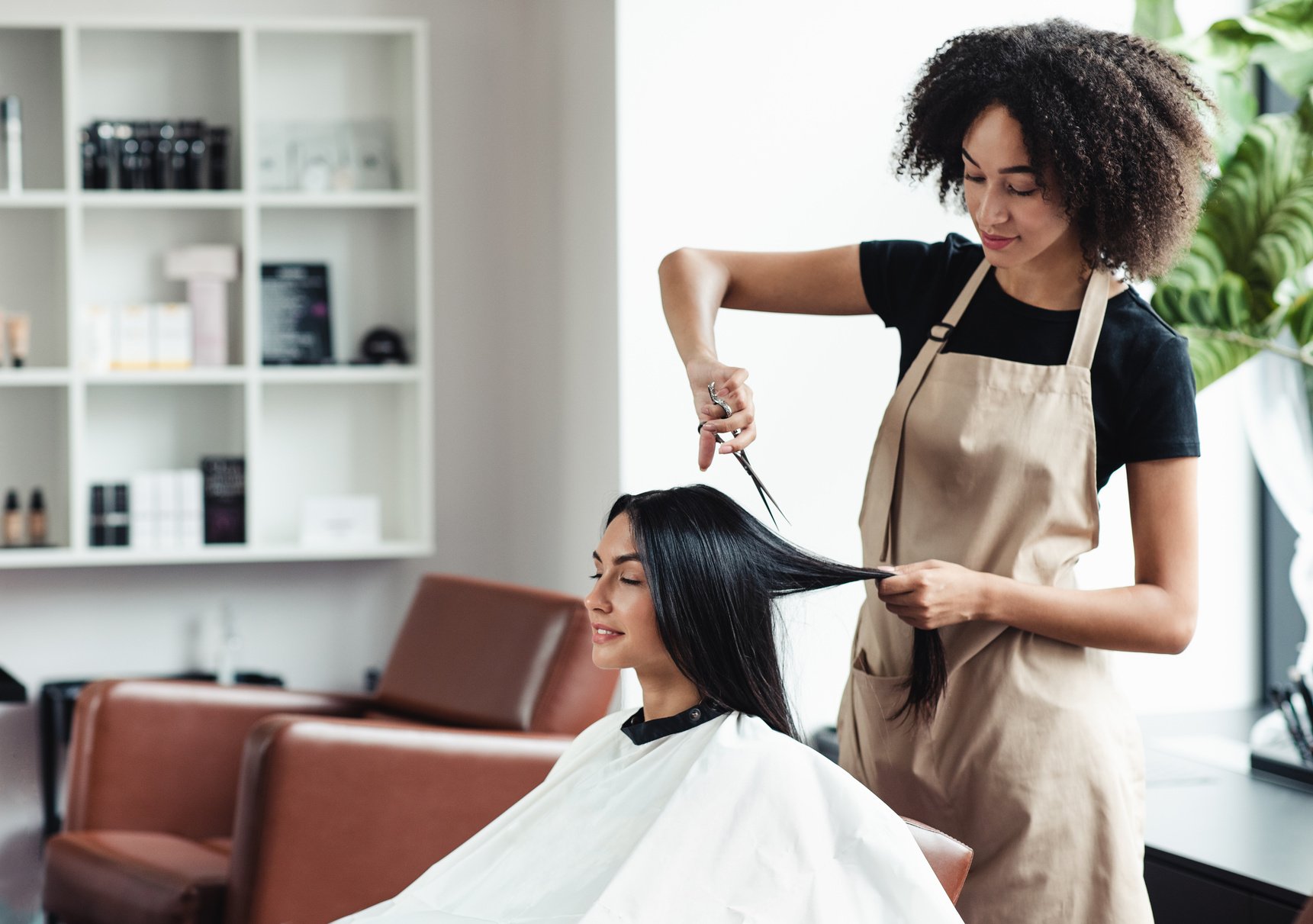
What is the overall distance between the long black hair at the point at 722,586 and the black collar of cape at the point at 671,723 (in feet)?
0.08

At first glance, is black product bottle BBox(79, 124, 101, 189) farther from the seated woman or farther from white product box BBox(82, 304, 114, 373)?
the seated woman

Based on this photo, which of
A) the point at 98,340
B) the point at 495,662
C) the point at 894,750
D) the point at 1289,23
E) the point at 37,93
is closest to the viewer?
the point at 894,750

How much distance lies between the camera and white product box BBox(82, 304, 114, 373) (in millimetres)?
3201

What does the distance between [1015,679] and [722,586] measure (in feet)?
1.14

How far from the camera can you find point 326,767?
2.23m

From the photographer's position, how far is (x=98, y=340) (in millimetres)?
3209

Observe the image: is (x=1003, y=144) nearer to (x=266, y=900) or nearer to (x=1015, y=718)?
(x=1015, y=718)

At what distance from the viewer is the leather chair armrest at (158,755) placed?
2.69 metres

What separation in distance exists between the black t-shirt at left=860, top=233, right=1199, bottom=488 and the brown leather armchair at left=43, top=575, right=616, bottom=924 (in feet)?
3.69

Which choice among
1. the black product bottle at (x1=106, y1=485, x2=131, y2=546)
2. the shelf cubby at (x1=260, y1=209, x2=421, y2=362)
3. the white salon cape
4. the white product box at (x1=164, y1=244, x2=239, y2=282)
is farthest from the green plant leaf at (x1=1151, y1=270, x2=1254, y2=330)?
the black product bottle at (x1=106, y1=485, x2=131, y2=546)

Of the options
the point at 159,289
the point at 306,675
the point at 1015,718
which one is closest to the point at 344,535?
the point at 306,675

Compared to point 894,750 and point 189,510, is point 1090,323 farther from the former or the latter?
point 189,510

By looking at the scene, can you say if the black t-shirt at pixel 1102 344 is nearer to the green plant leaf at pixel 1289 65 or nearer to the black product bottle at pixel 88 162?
the green plant leaf at pixel 1289 65

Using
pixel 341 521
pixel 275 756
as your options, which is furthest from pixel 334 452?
pixel 275 756
